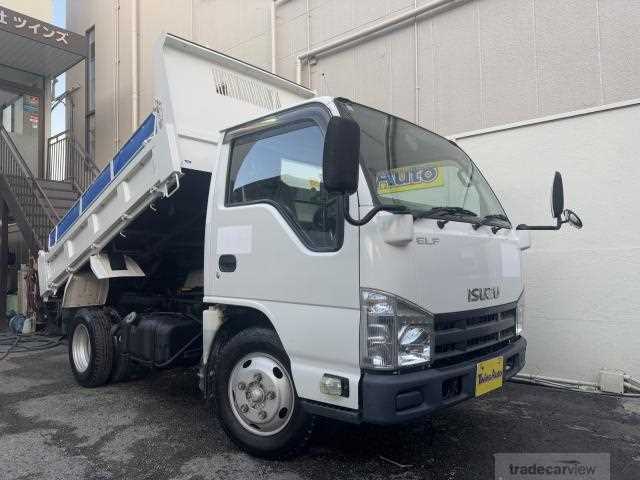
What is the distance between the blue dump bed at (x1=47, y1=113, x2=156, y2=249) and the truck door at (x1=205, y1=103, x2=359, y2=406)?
95cm

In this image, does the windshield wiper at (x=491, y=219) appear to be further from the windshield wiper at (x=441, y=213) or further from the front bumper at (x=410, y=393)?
the front bumper at (x=410, y=393)

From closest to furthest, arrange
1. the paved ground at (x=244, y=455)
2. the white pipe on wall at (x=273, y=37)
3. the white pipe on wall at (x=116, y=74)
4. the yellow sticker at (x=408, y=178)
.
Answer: the yellow sticker at (x=408, y=178), the paved ground at (x=244, y=455), the white pipe on wall at (x=273, y=37), the white pipe on wall at (x=116, y=74)

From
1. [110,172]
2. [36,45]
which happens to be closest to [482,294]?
[110,172]

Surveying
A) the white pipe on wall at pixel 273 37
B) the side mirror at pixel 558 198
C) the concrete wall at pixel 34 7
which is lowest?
the side mirror at pixel 558 198

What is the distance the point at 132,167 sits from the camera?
14.7ft

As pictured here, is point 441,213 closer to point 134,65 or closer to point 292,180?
point 292,180

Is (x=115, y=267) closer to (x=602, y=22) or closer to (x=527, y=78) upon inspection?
(x=527, y=78)

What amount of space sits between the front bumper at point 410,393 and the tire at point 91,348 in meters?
3.32

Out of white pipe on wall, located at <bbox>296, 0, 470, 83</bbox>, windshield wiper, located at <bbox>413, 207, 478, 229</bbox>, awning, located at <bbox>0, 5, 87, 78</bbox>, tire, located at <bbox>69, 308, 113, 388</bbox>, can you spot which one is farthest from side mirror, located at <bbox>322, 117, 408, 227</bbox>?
awning, located at <bbox>0, 5, 87, 78</bbox>

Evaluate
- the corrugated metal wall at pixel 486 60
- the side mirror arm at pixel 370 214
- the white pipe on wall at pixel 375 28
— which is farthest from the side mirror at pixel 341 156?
the white pipe on wall at pixel 375 28

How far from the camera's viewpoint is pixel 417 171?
137 inches

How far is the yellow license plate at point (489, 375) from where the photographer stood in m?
3.12

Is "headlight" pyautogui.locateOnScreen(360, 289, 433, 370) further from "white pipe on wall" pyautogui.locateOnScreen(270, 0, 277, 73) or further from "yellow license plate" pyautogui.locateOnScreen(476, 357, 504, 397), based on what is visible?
"white pipe on wall" pyautogui.locateOnScreen(270, 0, 277, 73)

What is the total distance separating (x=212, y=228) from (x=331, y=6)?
16.7 ft
